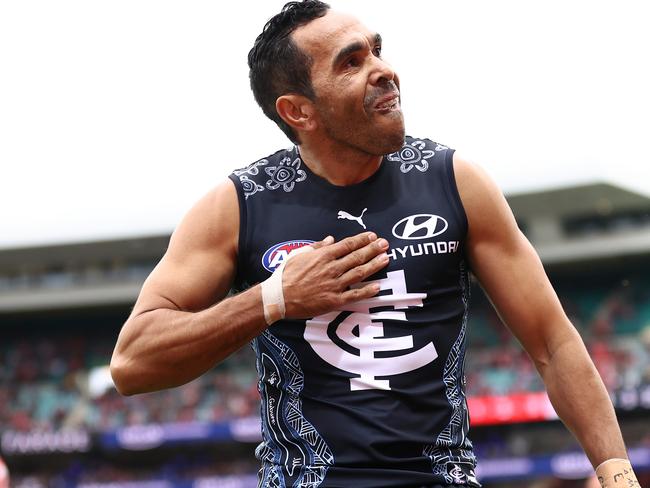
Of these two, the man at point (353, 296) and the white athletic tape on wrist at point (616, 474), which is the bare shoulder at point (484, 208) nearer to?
the man at point (353, 296)

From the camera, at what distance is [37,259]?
31062mm

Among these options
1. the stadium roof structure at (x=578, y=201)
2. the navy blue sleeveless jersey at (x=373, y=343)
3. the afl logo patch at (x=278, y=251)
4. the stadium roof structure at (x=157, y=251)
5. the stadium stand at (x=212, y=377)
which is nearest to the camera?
the navy blue sleeveless jersey at (x=373, y=343)

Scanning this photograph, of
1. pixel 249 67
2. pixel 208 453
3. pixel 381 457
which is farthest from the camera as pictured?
pixel 208 453

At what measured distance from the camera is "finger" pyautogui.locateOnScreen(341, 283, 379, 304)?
304 centimetres

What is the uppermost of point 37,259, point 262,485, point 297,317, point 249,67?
point 249,67

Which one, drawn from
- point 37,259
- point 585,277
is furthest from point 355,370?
point 37,259

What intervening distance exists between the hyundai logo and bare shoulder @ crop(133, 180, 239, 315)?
0.54 metres

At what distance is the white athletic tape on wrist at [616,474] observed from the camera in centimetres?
301

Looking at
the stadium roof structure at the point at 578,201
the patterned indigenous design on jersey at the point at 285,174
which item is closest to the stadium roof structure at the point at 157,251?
the stadium roof structure at the point at 578,201

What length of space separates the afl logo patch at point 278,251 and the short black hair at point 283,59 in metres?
0.49

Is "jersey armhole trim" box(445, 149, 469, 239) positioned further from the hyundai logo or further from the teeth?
the teeth

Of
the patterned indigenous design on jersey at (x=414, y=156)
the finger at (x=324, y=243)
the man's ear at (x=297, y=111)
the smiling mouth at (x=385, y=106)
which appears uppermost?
the smiling mouth at (x=385, y=106)

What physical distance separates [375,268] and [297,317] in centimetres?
29

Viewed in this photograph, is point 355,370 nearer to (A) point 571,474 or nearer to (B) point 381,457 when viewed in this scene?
(B) point 381,457
